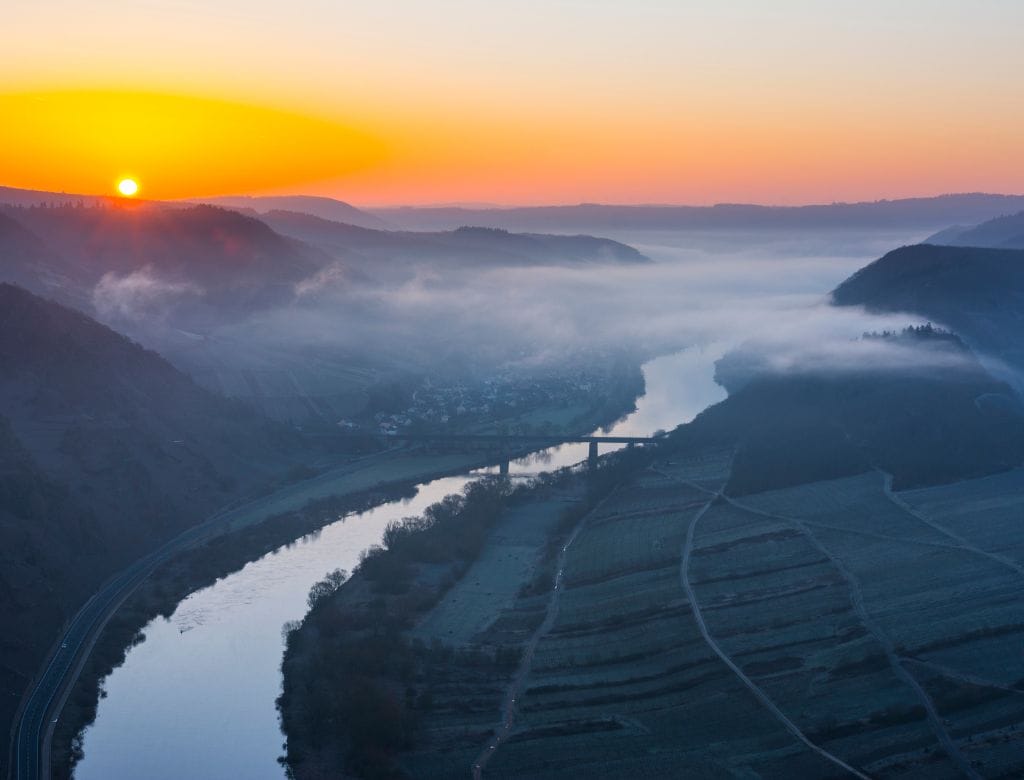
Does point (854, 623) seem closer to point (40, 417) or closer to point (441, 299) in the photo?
point (40, 417)

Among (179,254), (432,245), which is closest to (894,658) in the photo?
(179,254)

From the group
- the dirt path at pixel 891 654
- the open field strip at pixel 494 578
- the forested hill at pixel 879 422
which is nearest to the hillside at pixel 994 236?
the forested hill at pixel 879 422

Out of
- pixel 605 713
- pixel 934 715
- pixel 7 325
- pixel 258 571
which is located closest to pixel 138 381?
pixel 7 325

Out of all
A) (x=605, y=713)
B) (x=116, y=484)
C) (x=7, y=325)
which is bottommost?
(x=605, y=713)

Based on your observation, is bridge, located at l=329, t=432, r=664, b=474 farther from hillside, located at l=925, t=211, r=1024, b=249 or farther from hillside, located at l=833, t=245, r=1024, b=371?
hillside, located at l=925, t=211, r=1024, b=249

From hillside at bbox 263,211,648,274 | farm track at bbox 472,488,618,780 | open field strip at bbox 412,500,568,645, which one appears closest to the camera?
farm track at bbox 472,488,618,780

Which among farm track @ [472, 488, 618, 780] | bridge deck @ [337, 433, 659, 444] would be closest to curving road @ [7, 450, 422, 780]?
farm track @ [472, 488, 618, 780]
